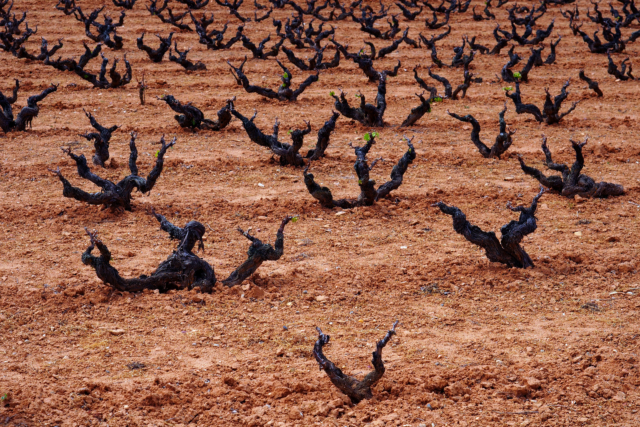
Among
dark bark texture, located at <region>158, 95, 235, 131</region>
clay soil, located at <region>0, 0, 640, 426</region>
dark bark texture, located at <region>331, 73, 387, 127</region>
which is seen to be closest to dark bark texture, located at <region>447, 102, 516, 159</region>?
clay soil, located at <region>0, 0, 640, 426</region>

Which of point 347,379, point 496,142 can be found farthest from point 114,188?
point 496,142

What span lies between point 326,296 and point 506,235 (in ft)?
Result: 5.76

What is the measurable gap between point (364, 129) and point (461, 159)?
2118mm

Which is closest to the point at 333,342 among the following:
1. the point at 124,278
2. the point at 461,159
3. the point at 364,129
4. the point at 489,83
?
the point at 124,278

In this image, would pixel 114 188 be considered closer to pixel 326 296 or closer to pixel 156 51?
pixel 326 296

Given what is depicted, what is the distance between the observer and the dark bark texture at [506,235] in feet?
21.7

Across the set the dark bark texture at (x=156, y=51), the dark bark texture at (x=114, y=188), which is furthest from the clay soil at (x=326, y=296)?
the dark bark texture at (x=156, y=51)

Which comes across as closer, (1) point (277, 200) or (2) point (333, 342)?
(2) point (333, 342)

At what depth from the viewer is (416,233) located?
7.90m

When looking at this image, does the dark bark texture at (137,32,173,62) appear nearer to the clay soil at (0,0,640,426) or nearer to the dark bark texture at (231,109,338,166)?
the clay soil at (0,0,640,426)

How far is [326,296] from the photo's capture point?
21.1ft

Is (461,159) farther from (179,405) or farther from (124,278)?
(179,405)

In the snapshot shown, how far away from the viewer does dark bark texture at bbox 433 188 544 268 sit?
6.61 meters

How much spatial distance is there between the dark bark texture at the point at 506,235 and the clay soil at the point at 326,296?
0.19 metres
